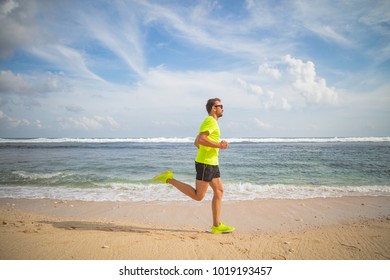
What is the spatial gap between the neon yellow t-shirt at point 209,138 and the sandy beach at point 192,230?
4.27ft

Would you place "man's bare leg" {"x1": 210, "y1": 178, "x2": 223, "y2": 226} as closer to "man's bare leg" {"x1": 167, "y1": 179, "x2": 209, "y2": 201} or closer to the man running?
the man running

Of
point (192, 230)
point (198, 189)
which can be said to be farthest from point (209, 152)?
point (192, 230)

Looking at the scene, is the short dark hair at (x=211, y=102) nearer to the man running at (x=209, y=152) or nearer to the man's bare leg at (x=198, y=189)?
the man running at (x=209, y=152)

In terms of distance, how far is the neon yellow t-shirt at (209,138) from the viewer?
3.96 metres

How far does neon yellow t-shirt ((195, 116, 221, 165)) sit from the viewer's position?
3955 millimetres

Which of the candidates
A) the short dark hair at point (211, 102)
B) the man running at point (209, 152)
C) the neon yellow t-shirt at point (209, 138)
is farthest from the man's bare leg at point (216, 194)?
the short dark hair at point (211, 102)

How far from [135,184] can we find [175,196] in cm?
266

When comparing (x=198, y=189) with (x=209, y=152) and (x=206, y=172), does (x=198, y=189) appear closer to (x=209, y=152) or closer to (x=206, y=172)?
(x=206, y=172)

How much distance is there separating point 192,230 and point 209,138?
1.95 m

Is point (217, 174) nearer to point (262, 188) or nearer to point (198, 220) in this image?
point (198, 220)

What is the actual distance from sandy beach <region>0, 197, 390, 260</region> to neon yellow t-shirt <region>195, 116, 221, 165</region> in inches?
51.2

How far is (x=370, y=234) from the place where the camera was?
4.20 m

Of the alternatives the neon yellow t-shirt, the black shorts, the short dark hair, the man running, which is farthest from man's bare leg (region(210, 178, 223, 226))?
the short dark hair
